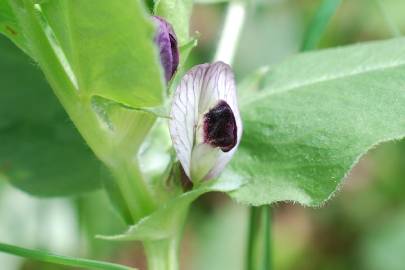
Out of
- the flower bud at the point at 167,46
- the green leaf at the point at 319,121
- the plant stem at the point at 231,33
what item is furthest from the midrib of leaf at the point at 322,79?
the flower bud at the point at 167,46

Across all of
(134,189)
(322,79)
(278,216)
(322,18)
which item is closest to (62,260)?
(134,189)

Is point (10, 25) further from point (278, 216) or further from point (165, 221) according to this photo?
point (278, 216)

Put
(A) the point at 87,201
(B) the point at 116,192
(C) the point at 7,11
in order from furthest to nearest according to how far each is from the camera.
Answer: (A) the point at 87,201 → (B) the point at 116,192 → (C) the point at 7,11

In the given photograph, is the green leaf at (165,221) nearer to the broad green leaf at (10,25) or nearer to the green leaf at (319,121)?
the green leaf at (319,121)

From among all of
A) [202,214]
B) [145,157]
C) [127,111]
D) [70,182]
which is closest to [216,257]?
[202,214]

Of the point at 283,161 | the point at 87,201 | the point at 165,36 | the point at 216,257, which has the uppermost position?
the point at 165,36

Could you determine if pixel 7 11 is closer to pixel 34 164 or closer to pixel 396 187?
pixel 34 164
